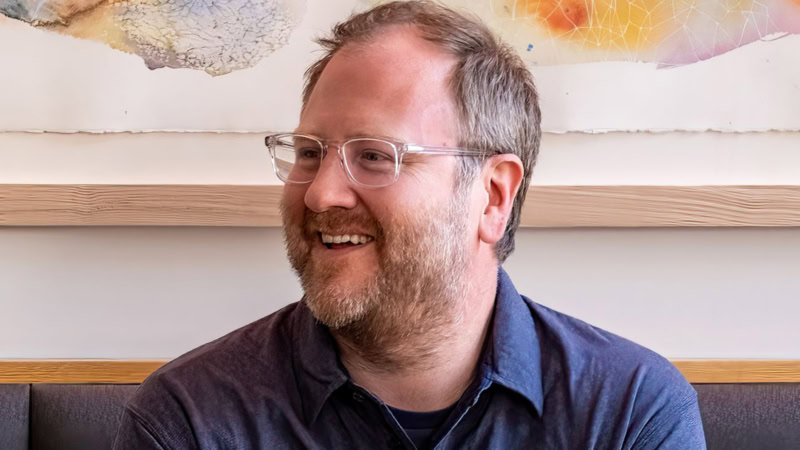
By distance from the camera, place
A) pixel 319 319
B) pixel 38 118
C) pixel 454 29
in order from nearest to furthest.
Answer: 1. pixel 319 319
2. pixel 454 29
3. pixel 38 118

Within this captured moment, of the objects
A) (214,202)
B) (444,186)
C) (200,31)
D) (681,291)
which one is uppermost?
(200,31)

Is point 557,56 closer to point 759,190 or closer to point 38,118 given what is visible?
point 759,190

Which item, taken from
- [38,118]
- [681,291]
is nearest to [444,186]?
[681,291]

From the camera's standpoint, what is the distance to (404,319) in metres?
1.22

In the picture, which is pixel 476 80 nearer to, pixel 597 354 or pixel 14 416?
pixel 597 354

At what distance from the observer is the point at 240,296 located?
69.3 inches

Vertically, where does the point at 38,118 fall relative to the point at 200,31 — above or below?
below

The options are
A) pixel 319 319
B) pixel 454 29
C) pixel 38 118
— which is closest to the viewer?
pixel 319 319

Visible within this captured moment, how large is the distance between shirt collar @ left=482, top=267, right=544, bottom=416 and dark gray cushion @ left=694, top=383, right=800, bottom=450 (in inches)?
→ 19.5

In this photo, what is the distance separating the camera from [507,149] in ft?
4.34

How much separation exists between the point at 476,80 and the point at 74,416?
941 mm

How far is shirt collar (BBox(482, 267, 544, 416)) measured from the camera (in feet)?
4.06

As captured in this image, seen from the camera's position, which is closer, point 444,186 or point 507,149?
point 444,186

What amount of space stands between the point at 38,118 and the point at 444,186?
0.90 metres
